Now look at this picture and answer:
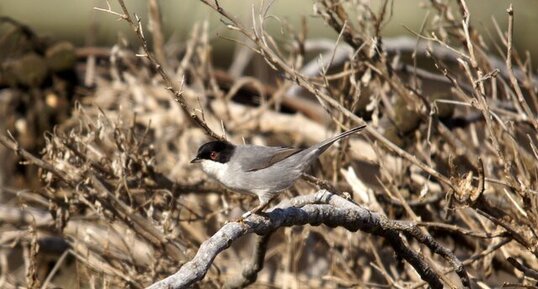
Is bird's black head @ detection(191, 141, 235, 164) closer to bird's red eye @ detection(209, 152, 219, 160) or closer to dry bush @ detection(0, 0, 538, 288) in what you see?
bird's red eye @ detection(209, 152, 219, 160)

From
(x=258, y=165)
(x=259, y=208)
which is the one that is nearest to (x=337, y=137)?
(x=258, y=165)

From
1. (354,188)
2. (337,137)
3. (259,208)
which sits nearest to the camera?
(259,208)

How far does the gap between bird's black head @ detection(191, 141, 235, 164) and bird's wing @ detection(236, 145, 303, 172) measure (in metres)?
0.05

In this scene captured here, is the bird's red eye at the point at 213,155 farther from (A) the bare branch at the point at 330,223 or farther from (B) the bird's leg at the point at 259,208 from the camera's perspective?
(A) the bare branch at the point at 330,223

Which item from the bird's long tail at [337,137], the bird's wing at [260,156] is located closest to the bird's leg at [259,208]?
the bird's wing at [260,156]

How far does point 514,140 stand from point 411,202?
641 mm

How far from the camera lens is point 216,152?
3.65 meters

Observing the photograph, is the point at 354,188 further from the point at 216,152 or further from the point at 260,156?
the point at 216,152

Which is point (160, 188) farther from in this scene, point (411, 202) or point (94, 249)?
point (411, 202)

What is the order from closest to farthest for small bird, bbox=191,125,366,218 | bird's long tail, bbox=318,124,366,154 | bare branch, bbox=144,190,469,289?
bare branch, bbox=144,190,469,289
bird's long tail, bbox=318,124,366,154
small bird, bbox=191,125,366,218

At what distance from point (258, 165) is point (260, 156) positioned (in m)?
0.06

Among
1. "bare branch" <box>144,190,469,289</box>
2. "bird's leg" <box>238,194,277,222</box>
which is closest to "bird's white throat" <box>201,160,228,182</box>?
"bird's leg" <box>238,194,277,222</box>

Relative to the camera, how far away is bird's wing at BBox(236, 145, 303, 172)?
140 inches

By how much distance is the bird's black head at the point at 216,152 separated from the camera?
3624 millimetres
